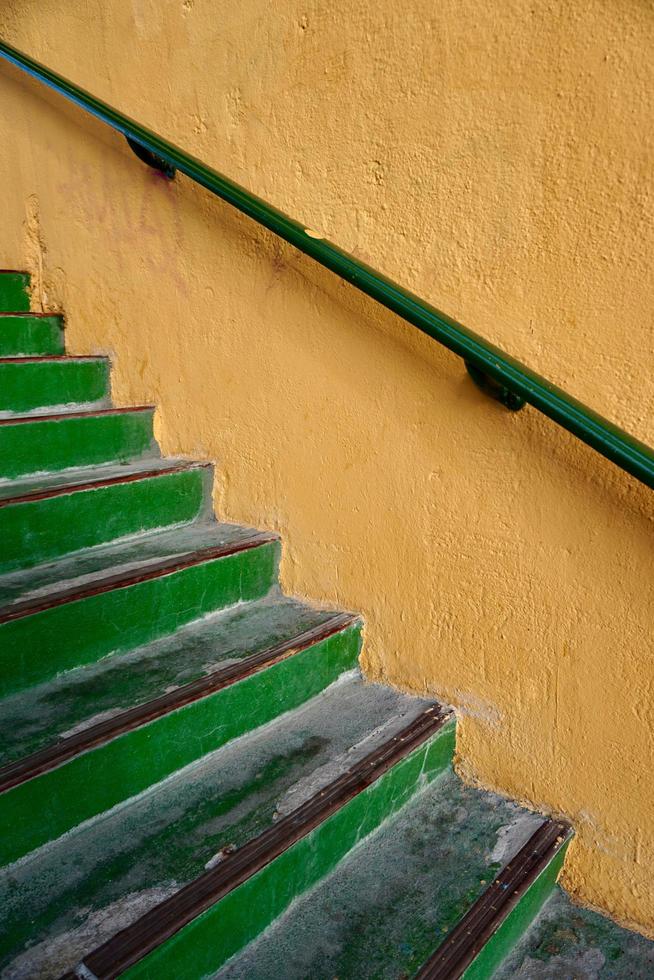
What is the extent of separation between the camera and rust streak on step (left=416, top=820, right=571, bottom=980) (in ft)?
4.33

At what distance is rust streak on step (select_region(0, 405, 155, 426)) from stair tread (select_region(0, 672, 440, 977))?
3.47 feet

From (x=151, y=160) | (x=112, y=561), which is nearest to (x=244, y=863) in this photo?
(x=112, y=561)

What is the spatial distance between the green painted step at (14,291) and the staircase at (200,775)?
0.62 metres

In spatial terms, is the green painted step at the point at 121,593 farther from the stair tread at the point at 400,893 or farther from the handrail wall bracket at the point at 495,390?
the handrail wall bracket at the point at 495,390

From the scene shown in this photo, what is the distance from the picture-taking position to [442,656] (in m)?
1.82

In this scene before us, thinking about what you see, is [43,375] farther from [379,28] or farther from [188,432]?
[379,28]

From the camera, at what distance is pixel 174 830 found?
4.58ft

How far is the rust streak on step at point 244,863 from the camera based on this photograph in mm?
1119

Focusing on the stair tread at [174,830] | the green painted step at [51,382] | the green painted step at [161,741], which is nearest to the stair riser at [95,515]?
the green painted step at [161,741]

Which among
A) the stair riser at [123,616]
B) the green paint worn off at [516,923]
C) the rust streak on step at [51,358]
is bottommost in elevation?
the green paint worn off at [516,923]

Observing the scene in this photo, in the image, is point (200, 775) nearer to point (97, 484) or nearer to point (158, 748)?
point (158, 748)

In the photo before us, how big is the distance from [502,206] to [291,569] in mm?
1090

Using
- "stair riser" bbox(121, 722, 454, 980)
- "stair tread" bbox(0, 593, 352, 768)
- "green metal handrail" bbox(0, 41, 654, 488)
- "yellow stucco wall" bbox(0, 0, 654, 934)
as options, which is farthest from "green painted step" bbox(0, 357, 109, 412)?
"stair riser" bbox(121, 722, 454, 980)

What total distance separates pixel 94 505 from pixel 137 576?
31cm
